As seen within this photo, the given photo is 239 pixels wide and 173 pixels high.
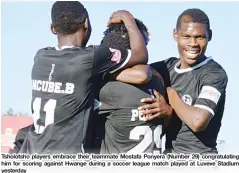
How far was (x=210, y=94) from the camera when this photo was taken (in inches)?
172

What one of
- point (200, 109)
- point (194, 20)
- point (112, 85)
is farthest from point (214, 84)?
point (112, 85)

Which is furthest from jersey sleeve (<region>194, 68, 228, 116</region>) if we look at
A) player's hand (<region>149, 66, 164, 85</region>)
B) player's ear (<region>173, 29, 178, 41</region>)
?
player's ear (<region>173, 29, 178, 41</region>)

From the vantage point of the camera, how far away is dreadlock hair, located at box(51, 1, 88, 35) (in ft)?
13.7

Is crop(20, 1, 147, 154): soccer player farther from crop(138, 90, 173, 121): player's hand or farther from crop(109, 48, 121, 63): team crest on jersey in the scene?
crop(138, 90, 173, 121): player's hand

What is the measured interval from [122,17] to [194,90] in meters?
0.88

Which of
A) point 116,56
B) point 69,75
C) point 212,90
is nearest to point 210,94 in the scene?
point 212,90

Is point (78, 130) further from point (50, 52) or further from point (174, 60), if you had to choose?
point (174, 60)

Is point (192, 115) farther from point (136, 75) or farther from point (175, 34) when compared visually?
point (175, 34)

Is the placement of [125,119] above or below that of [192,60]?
below

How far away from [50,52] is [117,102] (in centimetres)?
68

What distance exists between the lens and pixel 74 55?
4113 mm

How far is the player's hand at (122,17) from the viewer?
4290 mm

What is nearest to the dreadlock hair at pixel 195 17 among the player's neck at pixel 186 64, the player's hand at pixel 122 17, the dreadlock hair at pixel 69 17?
the player's neck at pixel 186 64

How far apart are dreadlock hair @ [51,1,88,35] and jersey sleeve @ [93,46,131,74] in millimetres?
257
